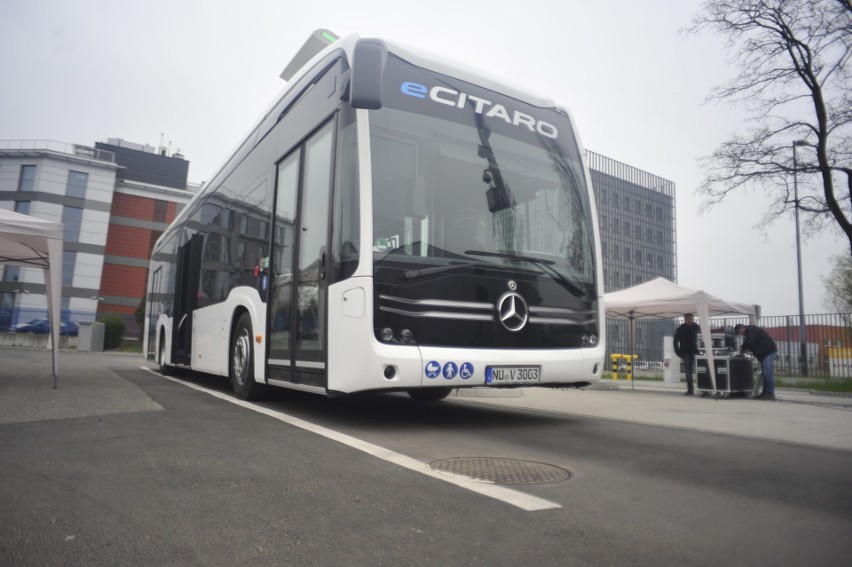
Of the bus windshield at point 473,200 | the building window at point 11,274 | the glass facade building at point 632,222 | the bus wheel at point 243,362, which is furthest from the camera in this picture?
the glass facade building at point 632,222

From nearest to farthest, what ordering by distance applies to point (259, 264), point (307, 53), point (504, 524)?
point (504, 524)
point (259, 264)
point (307, 53)

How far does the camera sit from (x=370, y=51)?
16.3ft

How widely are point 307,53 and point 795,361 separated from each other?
673 inches

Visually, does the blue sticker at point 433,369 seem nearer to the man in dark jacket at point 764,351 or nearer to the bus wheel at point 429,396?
the bus wheel at point 429,396

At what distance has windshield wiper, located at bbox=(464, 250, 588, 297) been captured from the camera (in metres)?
5.62

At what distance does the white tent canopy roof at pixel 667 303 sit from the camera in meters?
13.1

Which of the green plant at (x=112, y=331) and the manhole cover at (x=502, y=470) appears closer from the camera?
the manhole cover at (x=502, y=470)

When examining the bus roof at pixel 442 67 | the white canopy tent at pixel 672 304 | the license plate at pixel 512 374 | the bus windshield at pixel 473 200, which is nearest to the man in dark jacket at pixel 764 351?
Result: the white canopy tent at pixel 672 304

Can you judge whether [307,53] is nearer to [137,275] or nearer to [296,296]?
[296,296]

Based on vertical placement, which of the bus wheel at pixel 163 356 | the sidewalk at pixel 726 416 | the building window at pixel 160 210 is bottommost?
the sidewalk at pixel 726 416

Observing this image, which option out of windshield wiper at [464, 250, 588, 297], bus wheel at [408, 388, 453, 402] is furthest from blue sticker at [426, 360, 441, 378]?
bus wheel at [408, 388, 453, 402]

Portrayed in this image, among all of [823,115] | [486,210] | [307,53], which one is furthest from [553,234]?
[823,115]

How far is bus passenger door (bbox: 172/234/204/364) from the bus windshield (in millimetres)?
5724

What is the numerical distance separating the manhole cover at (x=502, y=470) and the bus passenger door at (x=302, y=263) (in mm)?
1690
